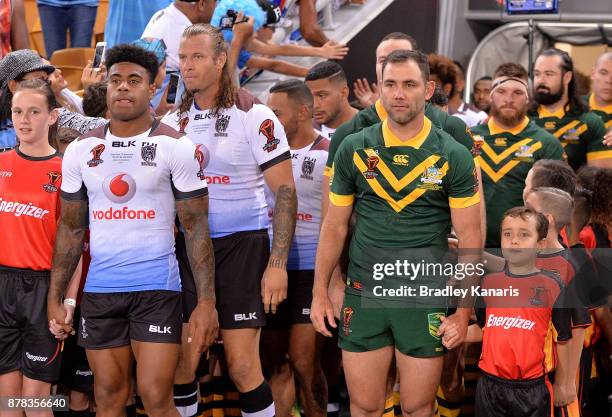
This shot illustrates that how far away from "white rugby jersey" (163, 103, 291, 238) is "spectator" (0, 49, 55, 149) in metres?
1.33

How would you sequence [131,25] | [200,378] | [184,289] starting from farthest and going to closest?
[131,25]
[200,378]
[184,289]

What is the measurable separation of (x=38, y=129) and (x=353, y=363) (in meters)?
Result: 2.28

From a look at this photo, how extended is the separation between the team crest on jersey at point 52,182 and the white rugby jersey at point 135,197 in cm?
43

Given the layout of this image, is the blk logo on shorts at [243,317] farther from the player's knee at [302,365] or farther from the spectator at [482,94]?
the spectator at [482,94]

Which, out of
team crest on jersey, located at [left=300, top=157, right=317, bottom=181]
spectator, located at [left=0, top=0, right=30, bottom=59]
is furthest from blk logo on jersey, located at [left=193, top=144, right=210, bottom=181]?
spectator, located at [left=0, top=0, right=30, bottom=59]

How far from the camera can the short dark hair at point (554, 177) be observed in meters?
6.59

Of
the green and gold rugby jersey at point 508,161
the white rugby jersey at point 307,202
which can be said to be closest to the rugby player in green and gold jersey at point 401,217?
the white rugby jersey at point 307,202

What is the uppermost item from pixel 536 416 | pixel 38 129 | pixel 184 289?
pixel 38 129

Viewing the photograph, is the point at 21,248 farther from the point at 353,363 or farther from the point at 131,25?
the point at 131,25

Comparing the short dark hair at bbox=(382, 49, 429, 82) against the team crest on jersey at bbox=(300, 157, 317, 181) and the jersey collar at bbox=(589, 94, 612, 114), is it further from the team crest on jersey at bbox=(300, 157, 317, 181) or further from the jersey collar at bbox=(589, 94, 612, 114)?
the jersey collar at bbox=(589, 94, 612, 114)

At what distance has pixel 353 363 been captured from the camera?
221 inches

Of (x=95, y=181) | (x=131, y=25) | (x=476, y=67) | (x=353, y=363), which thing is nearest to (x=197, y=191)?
(x=95, y=181)

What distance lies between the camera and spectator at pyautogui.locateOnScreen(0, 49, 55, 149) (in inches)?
268

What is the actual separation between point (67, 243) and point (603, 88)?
4.73 m
